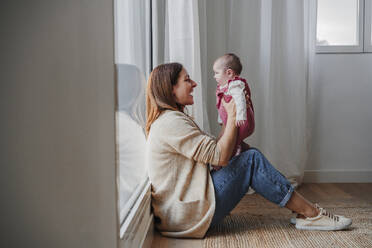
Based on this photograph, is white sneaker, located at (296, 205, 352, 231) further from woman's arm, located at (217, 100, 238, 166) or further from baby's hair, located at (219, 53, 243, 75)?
baby's hair, located at (219, 53, 243, 75)

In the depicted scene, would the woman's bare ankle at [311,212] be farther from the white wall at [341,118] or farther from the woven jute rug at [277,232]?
the white wall at [341,118]

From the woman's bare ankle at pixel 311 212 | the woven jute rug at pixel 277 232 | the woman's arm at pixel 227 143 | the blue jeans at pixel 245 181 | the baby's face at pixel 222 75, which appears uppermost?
the baby's face at pixel 222 75

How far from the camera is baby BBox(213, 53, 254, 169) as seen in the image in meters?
1.69

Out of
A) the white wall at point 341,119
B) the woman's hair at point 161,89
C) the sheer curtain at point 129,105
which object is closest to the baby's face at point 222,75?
the woman's hair at point 161,89

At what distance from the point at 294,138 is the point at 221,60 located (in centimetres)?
107

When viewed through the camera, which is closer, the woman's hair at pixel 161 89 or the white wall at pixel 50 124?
the white wall at pixel 50 124

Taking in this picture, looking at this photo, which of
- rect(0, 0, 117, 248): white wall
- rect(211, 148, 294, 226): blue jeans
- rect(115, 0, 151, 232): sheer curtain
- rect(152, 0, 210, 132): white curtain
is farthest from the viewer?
rect(152, 0, 210, 132): white curtain

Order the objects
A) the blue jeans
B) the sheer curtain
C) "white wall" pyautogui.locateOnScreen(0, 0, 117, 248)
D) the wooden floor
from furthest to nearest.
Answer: the wooden floor
the blue jeans
the sheer curtain
"white wall" pyautogui.locateOnScreen(0, 0, 117, 248)

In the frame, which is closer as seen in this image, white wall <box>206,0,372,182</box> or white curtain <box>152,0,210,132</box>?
white curtain <box>152,0,210,132</box>

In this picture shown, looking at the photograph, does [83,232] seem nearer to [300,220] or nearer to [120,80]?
[120,80]

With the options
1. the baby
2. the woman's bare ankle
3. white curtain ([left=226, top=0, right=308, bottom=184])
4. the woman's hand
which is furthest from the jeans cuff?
white curtain ([left=226, top=0, right=308, bottom=184])

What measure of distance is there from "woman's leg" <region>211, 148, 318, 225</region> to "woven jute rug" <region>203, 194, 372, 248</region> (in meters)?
0.12

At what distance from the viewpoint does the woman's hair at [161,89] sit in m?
1.65

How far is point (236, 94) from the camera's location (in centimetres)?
173
